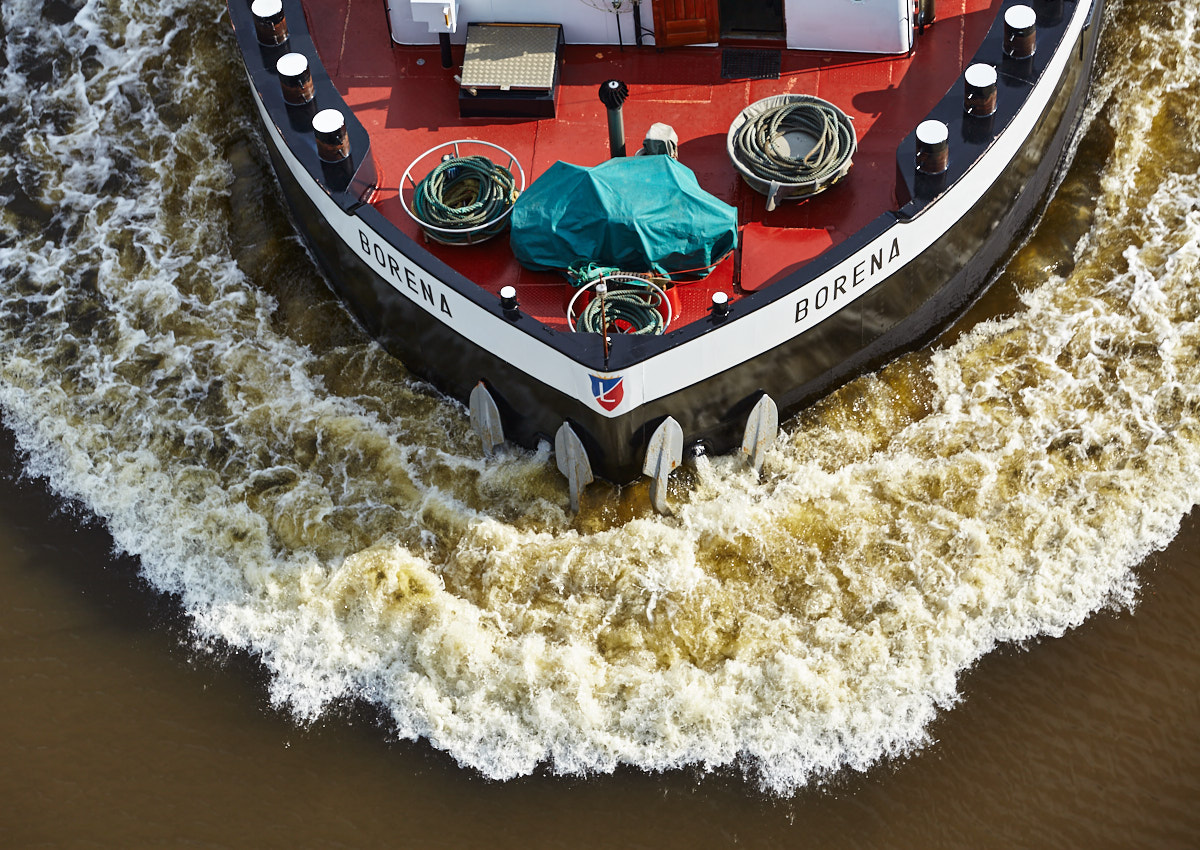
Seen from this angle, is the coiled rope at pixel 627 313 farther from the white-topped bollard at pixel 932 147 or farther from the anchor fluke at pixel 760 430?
the white-topped bollard at pixel 932 147

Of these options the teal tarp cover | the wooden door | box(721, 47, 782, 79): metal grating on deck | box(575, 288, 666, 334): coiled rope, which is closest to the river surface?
box(575, 288, 666, 334): coiled rope

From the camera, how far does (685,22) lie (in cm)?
1416

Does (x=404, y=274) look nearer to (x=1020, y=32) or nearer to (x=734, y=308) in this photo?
(x=734, y=308)

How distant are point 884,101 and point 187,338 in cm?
723

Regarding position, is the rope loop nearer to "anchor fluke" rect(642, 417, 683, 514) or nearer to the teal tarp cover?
the teal tarp cover

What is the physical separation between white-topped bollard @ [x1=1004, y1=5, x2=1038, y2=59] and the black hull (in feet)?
0.56

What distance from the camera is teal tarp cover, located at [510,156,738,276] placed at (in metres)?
12.6

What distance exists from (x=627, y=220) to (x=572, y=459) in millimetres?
2155

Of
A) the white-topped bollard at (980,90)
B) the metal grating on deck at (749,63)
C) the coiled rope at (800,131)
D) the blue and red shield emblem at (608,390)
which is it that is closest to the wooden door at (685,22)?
the metal grating on deck at (749,63)

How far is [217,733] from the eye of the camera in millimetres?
12898

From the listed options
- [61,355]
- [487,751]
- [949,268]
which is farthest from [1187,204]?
[61,355]

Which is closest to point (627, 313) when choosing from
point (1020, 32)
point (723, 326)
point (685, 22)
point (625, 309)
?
point (625, 309)

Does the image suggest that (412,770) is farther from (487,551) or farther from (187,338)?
(187,338)

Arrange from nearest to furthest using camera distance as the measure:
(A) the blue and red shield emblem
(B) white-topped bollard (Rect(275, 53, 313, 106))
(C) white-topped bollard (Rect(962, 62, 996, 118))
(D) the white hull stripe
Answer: (A) the blue and red shield emblem
(D) the white hull stripe
(C) white-topped bollard (Rect(962, 62, 996, 118))
(B) white-topped bollard (Rect(275, 53, 313, 106))
